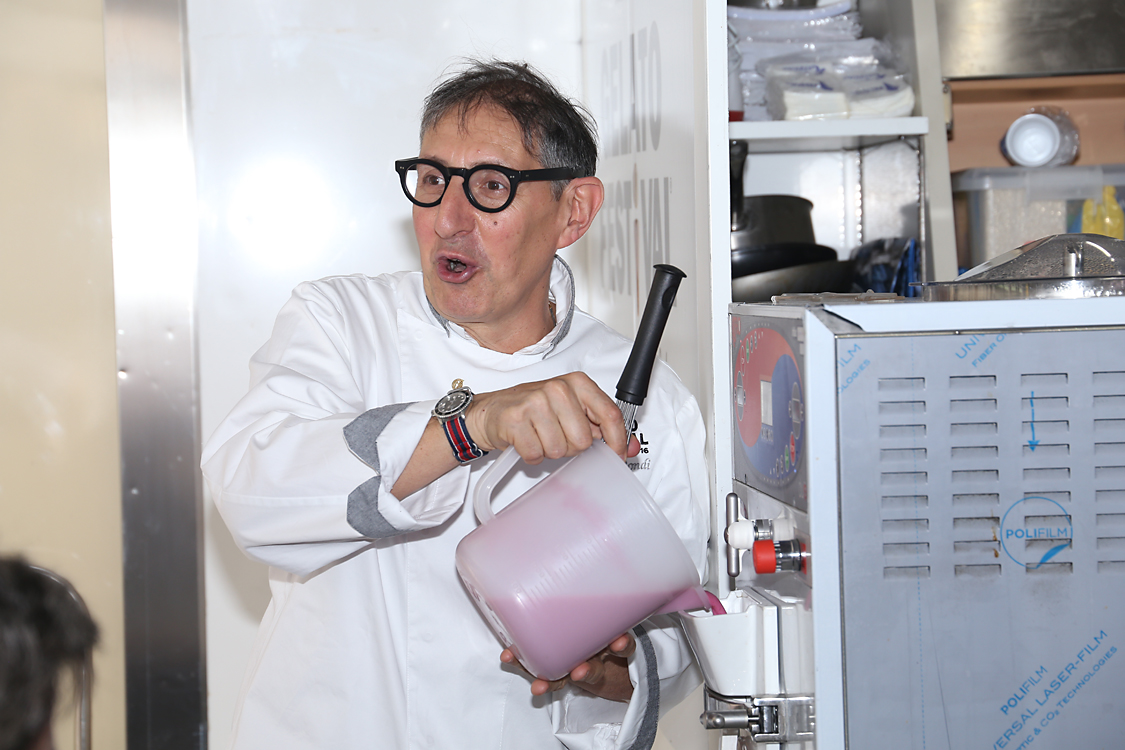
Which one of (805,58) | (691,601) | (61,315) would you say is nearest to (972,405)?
(691,601)

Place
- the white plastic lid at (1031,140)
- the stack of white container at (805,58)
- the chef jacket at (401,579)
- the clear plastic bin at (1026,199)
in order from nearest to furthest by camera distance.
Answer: the chef jacket at (401,579), the stack of white container at (805,58), the clear plastic bin at (1026,199), the white plastic lid at (1031,140)

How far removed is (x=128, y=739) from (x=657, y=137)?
1.57 meters

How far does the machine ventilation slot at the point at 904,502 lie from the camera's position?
2.40ft

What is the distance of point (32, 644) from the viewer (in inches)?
17.3

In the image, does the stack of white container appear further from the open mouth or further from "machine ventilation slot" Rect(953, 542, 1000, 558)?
"machine ventilation slot" Rect(953, 542, 1000, 558)

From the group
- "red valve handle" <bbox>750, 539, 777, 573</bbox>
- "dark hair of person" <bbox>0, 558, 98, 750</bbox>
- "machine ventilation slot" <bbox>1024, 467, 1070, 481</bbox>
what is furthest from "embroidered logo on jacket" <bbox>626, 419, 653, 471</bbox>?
"dark hair of person" <bbox>0, 558, 98, 750</bbox>

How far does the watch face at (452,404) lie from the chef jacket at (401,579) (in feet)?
0.26

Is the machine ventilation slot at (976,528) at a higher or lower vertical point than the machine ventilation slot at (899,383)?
lower

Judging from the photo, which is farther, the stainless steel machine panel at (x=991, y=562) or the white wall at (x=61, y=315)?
the white wall at (x=61, y=315)

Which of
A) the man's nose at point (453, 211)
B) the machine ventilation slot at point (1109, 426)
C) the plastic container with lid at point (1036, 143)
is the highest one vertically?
the plastic container with lid at point (1036, 143)

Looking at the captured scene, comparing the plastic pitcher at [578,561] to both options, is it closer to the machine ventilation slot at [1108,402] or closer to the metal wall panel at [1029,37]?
the machine ventilation slot at [1108,402]

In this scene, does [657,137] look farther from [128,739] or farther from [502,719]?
[128,739]

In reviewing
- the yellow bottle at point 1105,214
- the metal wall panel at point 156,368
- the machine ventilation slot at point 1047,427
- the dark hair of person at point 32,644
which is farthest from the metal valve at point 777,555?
the metal wall panel at point 156,368

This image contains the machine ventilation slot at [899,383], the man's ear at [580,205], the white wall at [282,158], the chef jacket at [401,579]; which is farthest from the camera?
the white wall at [282,158]
